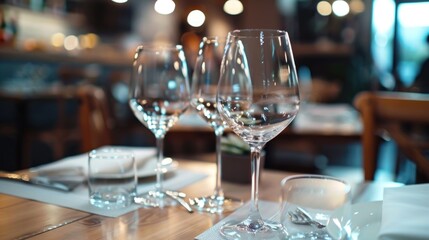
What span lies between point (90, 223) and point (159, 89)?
0.29 m

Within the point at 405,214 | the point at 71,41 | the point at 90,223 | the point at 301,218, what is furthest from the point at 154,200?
the point at 71,41

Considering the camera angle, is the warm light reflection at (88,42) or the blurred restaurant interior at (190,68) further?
the warm light reflection at (88,42)

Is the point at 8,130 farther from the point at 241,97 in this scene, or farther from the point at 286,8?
the point at 286,8

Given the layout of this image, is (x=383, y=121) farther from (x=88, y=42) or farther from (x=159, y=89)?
(x=88, y=42)

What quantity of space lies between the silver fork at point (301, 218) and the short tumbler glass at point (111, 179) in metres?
0.28

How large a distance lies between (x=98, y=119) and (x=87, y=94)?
0.28ft

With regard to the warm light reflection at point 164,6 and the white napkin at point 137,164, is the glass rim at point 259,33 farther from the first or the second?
the warm light reflection at point 164,6

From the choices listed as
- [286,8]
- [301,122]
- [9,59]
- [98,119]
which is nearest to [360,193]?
[98,119]

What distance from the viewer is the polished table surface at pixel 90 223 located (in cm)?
56

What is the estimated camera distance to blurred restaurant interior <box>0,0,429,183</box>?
8.22 ft

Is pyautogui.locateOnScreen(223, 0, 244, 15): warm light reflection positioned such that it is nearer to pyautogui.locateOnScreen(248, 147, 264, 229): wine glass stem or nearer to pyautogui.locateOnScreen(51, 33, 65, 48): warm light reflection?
pyautogui.locateOnScreen(51, 33, 65, 48): warm light reflection

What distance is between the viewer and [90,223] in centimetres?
61

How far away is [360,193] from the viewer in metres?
0.83

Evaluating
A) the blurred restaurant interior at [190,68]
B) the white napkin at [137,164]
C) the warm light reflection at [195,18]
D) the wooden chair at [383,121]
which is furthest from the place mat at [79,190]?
the warm light reflection at [195,18]
